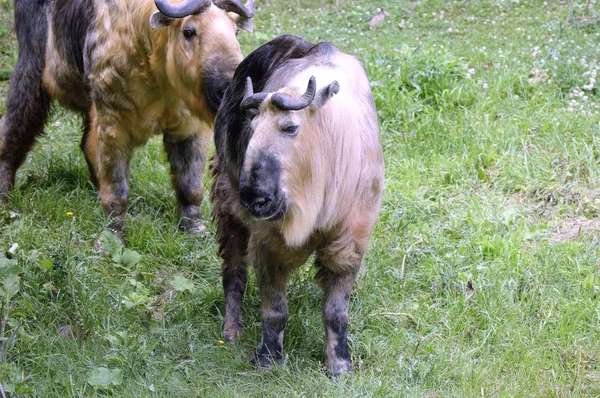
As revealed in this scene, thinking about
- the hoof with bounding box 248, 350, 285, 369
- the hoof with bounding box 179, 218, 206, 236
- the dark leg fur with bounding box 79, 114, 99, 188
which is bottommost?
the hoof with bounding box 179, 218, 206, 236

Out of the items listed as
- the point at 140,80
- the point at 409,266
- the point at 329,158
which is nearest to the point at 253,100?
the point at 329,158

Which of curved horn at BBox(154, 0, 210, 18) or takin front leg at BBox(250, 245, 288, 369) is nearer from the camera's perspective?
takin front leg at BBox(250, 245, 288, 369)

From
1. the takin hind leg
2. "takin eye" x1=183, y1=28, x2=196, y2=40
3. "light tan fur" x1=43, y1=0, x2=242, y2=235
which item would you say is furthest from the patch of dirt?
the takin hind leg

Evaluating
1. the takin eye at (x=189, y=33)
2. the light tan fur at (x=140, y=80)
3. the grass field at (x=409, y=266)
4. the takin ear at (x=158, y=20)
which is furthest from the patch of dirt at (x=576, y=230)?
the takin ear at (x=158, y=20)

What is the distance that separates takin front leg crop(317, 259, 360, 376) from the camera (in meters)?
4.31

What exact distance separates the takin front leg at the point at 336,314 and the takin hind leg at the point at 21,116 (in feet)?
10.4

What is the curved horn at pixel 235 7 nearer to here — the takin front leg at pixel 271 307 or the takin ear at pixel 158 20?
the takin ear at pixel 158 20

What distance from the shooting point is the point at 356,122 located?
420 cm

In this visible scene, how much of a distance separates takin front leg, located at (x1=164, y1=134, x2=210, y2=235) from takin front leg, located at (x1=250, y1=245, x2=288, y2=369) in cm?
176

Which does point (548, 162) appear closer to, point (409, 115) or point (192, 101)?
point (409, 115)

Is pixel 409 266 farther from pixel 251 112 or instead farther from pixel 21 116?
pixel 21 116

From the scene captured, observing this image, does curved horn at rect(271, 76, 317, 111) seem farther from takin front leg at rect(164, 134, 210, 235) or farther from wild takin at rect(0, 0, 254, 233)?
takin front leg at rect(164, 134, 210, 235)

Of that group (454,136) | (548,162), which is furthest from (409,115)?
(548,162)

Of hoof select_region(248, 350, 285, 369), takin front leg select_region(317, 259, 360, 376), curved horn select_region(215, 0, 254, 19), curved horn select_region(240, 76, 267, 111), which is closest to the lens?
curved horn select_region(240, 76, 267, 111)
